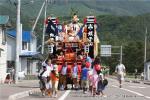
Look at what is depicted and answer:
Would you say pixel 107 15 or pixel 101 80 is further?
pixel 107 15

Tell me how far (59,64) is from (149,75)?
60.5 m

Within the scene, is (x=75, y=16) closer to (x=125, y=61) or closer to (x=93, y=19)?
(x=93, y=19)

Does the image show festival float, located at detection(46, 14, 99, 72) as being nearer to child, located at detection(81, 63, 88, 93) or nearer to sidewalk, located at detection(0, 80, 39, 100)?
child, located at detection(81, 63, 88, 93)

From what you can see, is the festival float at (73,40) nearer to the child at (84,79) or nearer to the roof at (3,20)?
the child at (84,79)

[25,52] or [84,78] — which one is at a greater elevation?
[25,52]

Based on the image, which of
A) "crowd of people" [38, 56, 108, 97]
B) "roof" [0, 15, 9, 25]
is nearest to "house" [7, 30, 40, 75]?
"roof" [0, 15, 9, 25]

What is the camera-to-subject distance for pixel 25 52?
68.7 meters

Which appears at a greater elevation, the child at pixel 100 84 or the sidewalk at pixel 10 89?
the child at pixel 100 84

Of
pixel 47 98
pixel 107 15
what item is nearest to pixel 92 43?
pixel 47 98

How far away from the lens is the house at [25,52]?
65.0 metres

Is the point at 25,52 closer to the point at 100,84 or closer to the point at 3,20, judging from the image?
the point at 3,20

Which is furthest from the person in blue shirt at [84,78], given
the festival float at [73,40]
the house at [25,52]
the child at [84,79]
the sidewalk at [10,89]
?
the house at [25,52]

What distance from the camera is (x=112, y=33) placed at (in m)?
150

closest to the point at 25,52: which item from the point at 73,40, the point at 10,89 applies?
the point at 73,40
